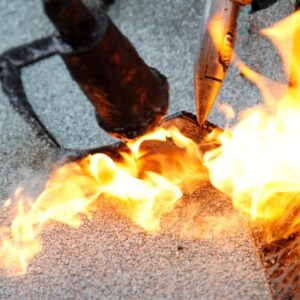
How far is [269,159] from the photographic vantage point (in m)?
2.44

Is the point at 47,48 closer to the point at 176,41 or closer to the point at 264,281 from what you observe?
the point at 176,41

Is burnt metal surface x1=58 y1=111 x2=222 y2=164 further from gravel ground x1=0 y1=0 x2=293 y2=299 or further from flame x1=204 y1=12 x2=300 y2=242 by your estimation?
gravel ground x1=0 y1=0 x2=293 y2=299

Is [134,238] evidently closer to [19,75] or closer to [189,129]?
[189,129]

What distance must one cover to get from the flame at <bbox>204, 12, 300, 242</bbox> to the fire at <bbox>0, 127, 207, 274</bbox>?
0.14 m

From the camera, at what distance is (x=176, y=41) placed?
3.46 meters

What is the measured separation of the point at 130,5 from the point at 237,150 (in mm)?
1748

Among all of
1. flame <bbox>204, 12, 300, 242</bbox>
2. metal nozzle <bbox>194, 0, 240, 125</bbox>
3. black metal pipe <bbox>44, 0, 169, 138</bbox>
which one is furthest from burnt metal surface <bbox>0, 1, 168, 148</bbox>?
flame <bbox>204, 12, 300, 242</bbox>

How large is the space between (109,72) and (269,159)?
1167 mm

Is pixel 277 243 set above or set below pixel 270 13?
below

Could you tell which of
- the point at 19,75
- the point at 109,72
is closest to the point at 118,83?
the point at 109,72

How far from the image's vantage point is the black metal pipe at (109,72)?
4.52 ft

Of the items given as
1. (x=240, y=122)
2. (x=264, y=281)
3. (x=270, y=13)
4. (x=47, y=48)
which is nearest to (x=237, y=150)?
(x=240, y=122)

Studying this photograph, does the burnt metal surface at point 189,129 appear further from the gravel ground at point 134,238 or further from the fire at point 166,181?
the gravel ground at point 134,238

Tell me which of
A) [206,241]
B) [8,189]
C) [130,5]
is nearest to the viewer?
[206,241]
